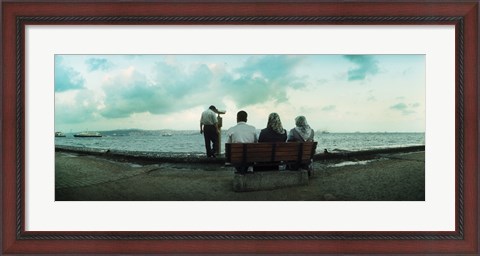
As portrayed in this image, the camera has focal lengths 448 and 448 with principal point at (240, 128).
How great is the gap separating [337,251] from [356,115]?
4.25 ft

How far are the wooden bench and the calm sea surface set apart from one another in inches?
5.9

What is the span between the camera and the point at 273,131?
4488 mm

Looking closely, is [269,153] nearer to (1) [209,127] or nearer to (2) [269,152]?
(2) [269,152]

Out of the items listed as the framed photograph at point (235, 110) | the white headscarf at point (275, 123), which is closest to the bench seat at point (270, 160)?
the framed photograph at point (235, 110)

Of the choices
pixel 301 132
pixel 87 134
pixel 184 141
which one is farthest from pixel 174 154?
pixel 301 132

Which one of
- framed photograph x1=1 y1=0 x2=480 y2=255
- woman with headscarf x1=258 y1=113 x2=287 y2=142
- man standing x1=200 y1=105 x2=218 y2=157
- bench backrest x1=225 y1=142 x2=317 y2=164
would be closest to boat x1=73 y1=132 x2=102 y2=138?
framed photograph x1=1 y1=0 x2=480 y2=255

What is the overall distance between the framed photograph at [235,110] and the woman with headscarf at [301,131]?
0.01 metres

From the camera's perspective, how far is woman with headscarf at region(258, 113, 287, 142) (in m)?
4.38

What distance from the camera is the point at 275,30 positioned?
4.14m

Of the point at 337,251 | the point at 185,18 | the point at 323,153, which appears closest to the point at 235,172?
the point at 323,153

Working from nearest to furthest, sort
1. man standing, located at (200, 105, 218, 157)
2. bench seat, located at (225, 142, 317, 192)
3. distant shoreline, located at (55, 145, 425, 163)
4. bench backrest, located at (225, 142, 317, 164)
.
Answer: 1. man standing, located at (200, 105, 218, 157)
2. distant shoreline, located at (55, 145, 425, 163)
3. bench seat, located at (225, 142, 317, 192)
4. bench backrest, located at (225, 142, 317, 164)

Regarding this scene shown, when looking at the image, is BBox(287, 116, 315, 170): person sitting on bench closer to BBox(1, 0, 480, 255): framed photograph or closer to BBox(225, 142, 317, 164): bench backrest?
BBox(1, 0, 480, 255): framed photograph

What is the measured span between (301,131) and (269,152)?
553 millimetres

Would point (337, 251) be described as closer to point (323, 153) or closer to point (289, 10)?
point (323, 153)
